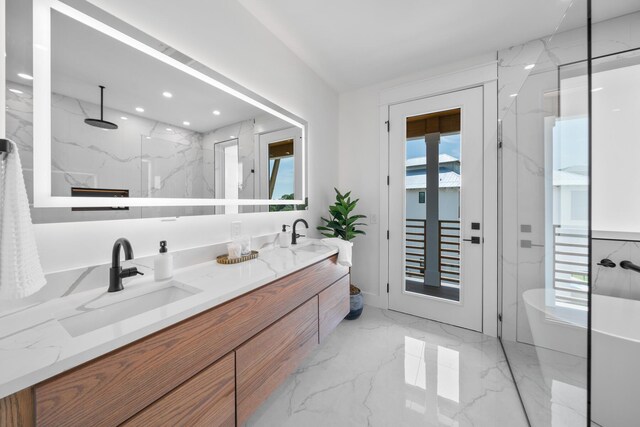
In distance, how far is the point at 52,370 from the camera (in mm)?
540

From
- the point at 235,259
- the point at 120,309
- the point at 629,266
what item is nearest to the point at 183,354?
the point at 120,309

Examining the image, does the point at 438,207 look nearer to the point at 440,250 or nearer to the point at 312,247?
the point at 440,250

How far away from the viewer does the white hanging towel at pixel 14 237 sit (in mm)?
618

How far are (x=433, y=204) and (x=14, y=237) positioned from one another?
272 cm

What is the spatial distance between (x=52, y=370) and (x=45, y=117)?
925mm

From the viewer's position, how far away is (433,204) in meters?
2.49

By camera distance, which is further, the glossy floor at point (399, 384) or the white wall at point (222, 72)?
the glossy floor at point (399, 384)

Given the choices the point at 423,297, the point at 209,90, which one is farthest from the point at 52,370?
the point at 423,297

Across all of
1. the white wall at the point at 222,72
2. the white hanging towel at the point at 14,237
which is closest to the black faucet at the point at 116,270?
the white wall at the point at 222,72

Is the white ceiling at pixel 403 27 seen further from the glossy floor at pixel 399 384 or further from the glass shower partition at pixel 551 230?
the glossy floor at pixel 399 384

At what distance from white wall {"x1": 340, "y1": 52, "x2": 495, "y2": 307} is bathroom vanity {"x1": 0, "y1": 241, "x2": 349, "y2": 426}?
4.66 feet

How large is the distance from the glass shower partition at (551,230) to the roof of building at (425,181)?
0.48 m

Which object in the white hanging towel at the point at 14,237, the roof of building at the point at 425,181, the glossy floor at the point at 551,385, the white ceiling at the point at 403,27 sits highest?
the white ceiling at the point at 403,27

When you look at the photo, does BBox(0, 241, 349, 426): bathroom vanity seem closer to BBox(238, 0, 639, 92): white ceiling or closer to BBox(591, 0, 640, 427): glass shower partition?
BBox(238, 0, 639, 92): white ceiling
